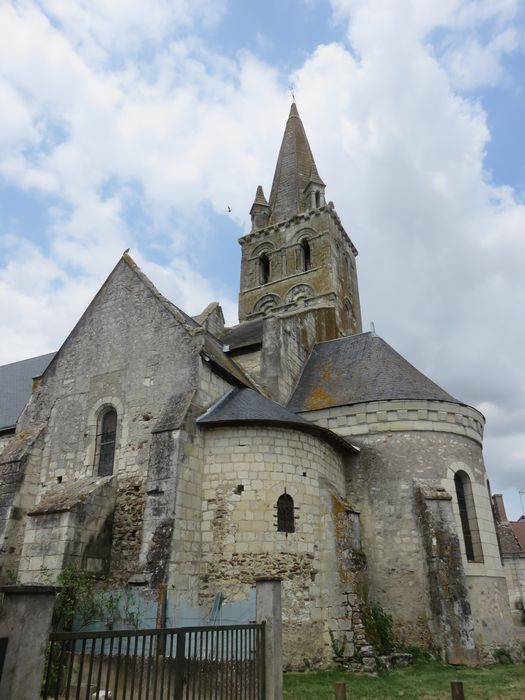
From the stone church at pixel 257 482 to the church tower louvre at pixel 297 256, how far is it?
27.0ft

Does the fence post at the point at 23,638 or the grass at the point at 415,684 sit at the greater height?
the fence post at the point at 23,638

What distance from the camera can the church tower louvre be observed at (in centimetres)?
2542

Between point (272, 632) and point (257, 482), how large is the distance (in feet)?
15.3

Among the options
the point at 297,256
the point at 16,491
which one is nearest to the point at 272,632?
the point at 16,491

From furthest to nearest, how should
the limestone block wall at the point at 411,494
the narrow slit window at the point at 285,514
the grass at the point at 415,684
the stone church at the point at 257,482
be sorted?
1. the limestone block wall at the point at 411,494
2. the narrow slit window at the point at 285,514
3. the stone church at the point at 257,482
4. the grass at the point at 415,684

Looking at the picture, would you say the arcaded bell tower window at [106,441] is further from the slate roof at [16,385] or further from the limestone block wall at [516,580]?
the limestone block wall at [516,580]

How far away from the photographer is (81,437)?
13.5 m

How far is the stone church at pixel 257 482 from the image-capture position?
1084 centimetres

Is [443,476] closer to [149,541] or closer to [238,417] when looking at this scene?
[238,417]

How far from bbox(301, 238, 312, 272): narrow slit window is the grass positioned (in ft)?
61.0

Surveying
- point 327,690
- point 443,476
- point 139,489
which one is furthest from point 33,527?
point 443,476

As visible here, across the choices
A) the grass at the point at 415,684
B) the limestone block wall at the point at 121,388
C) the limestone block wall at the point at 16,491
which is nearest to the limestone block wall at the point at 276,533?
the grass at the point at 415,684

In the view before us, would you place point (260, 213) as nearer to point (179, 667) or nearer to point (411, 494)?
point (411, 494)

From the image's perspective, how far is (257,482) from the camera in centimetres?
1147
